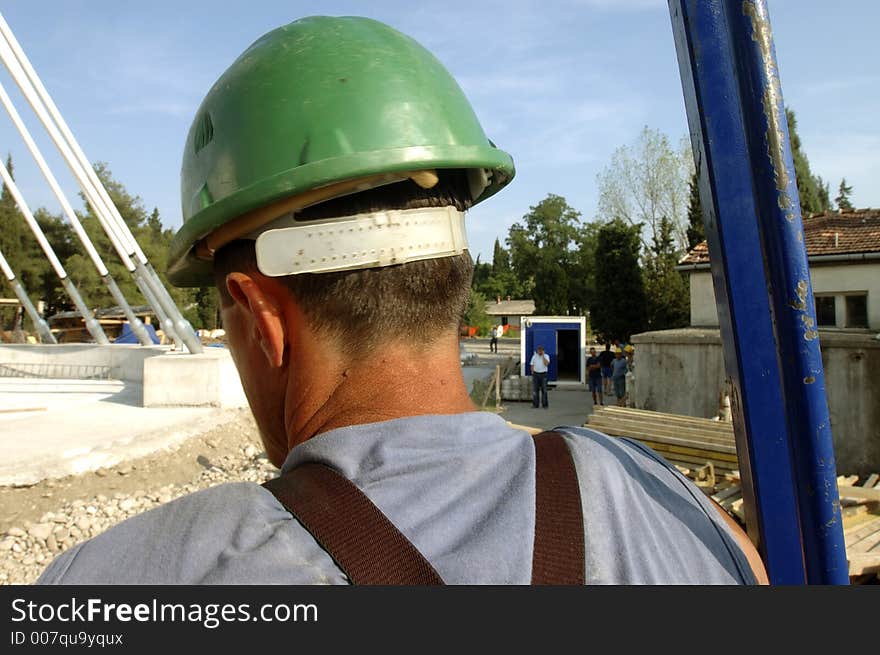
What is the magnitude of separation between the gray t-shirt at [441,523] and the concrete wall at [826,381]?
9.18 m

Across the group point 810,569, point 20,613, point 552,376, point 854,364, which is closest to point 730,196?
point 810,569

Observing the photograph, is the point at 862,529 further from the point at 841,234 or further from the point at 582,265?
the point at 582,265

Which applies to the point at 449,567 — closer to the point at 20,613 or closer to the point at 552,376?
the point at 20,613

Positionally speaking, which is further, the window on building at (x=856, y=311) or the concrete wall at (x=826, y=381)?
the window on building at (x=856, y=311)

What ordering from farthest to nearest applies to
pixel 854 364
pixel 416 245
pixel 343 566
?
pixel 854 364
pixel 416 245
pixel 343 566

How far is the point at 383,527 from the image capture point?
96 centimetres

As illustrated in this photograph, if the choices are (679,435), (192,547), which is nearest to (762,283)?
(192,547)

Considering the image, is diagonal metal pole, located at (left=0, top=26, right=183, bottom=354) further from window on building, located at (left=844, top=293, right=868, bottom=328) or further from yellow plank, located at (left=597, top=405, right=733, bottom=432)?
window on building, located at (left=844, top=293, right=868, bottom=328)

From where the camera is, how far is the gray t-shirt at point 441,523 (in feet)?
3.13

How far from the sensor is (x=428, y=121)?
1.32 meters

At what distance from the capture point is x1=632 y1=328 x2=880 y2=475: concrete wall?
11.0 m

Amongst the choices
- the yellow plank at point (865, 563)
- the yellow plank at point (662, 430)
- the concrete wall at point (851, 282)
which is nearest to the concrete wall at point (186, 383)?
the yellow plank at point (662, 430)

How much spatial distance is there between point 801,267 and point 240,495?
0.95 m

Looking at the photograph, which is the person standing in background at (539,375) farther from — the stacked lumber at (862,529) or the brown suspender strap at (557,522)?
the brown suspender strap at (557,522)
